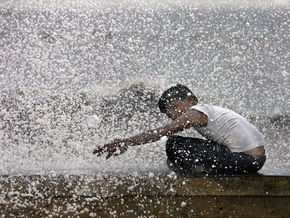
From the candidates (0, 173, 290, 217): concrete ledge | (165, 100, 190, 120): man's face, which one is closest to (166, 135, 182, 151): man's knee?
(165, 100, 190, 120): man's face

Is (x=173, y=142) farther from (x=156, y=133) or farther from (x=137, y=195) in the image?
(x=137, y=195)

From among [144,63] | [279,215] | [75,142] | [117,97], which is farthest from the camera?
[144,63]

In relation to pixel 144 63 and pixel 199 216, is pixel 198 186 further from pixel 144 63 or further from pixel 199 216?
pixel 144 63

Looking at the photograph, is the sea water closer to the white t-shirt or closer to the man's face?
the man's face

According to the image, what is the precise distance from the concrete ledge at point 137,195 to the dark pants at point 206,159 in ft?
0.39

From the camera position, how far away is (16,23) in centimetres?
1010

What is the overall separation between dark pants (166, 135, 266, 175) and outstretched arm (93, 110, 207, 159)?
6.6 inches

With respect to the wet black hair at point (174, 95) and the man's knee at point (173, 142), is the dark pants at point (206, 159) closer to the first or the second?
the man's knee at point (173, 142)

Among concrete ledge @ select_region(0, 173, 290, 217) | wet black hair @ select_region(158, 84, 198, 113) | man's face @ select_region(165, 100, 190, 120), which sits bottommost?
concrete ledge @ select_region(0, 173, 290, 217)

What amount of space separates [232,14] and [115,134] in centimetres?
652

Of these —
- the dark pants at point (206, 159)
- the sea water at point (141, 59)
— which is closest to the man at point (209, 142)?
the dark pants at point (206, 159)

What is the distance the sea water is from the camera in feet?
25.6

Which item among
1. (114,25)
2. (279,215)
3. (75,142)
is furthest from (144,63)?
(279,215)

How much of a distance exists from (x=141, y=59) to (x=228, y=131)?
21.9ft
